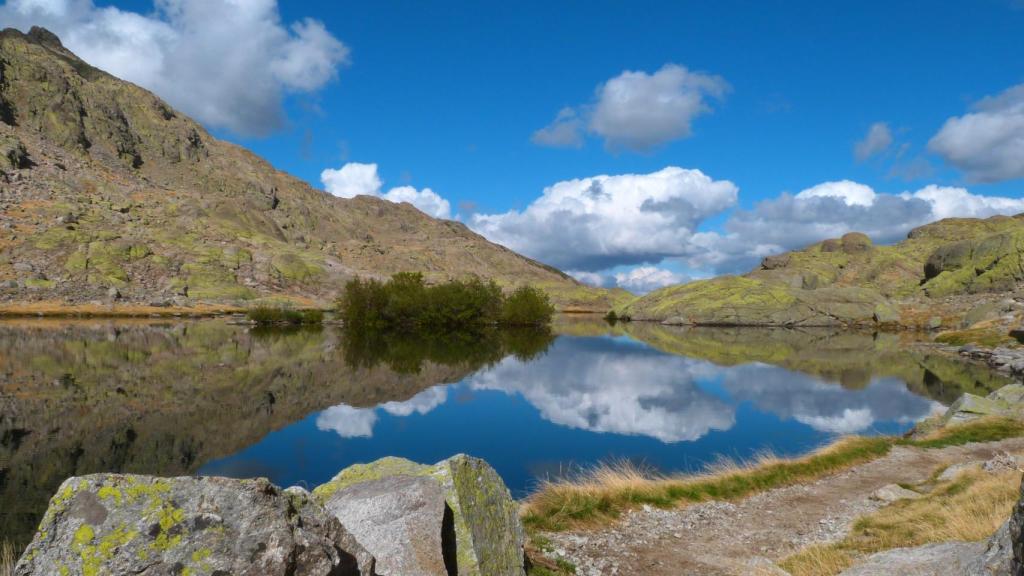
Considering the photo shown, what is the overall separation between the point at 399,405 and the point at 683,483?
28.4m

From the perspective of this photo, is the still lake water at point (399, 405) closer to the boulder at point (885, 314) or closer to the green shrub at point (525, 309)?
the green shrub at point (525, 309)

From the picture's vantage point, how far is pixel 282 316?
130750 mm

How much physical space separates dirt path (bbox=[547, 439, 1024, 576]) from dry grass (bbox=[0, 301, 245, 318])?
143183 millimetres

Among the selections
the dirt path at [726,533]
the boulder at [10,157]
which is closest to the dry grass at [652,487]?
the dirt path at [726,533]

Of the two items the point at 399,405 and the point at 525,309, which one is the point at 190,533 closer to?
the point at 399,405

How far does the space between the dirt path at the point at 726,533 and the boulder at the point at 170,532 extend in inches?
363

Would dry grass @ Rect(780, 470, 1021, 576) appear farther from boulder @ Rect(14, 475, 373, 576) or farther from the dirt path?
boulder @ Rect(14, 475, 373, 576)

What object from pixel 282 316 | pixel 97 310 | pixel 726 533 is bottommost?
pixel 726 533

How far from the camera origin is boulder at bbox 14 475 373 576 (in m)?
5.82

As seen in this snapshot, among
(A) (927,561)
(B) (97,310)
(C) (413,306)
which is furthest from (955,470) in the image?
(B) (97,310)

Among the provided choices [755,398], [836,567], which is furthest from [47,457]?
[755,398]

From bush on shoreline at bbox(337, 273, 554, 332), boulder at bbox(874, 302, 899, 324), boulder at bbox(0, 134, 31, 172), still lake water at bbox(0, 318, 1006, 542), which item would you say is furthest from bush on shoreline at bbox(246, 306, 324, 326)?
boulder at bbox(874, 302, 899, 324)

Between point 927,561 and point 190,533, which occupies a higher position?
point 190,533

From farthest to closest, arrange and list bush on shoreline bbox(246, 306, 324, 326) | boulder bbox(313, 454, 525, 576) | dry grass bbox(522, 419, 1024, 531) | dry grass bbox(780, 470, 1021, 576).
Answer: bush on shoreline bbox(246, 306, 324, 326) → dry grass bbox(522, 419, 1024, 531) → dry grass bbox(780, 470, 1021, 576) → boulder bbox(313, 454, 525, 576)
